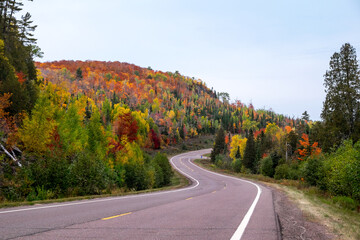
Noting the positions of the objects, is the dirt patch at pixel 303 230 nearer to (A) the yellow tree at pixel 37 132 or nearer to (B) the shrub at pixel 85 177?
(B) the shrub at pixel 85 177

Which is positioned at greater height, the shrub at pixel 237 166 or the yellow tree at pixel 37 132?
the yellow tree at pixel 37 132

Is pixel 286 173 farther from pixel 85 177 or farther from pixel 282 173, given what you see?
pixel 85 177

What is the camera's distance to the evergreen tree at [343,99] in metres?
26.1

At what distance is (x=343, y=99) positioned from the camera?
26562 millimetres

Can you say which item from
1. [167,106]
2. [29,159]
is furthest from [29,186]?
[167,106]

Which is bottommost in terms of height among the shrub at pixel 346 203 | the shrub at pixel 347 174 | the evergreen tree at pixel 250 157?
the evergreen tree at pixel 250 157

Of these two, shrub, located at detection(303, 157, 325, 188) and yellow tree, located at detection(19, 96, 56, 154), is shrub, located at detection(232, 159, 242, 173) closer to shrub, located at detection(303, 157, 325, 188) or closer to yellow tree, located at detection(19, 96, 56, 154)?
shrub, located at detection(303, 157, 325, 188)

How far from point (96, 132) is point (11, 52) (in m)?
14.9

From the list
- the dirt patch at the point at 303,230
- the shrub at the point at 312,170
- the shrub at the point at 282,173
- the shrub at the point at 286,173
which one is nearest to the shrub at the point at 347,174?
the shrub at the point at 312,170

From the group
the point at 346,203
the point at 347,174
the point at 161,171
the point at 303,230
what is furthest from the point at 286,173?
the point at 303,230

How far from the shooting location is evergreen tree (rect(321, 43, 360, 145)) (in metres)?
26.1

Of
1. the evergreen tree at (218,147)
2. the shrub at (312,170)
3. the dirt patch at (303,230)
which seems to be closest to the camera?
the dirt patch at (303,230)

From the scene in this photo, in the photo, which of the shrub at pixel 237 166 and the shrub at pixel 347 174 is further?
the shrub at pixel 237 166

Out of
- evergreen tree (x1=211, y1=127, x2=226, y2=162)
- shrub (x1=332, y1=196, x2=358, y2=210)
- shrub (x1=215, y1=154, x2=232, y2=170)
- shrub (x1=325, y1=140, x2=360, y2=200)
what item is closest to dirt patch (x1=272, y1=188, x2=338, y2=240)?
shrub (x1=332, y1=196, x2=358, y2=210)
